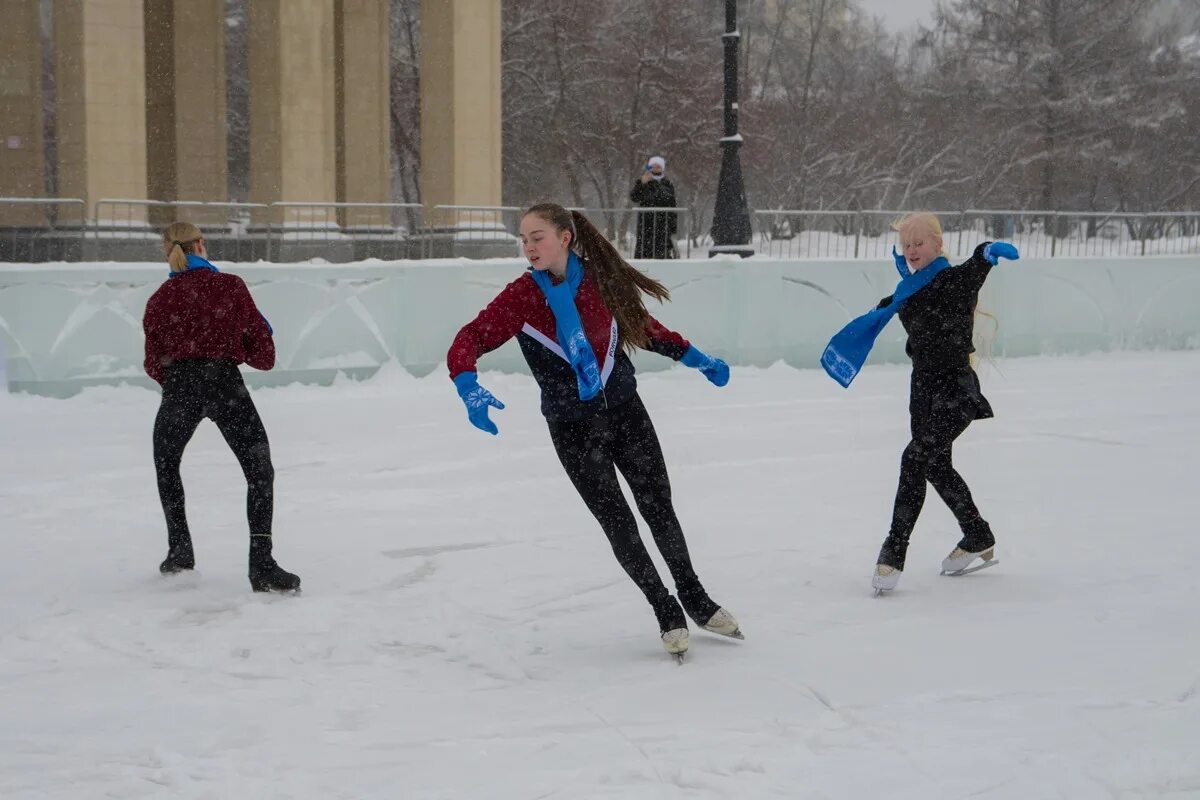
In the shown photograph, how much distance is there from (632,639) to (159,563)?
8.77ft

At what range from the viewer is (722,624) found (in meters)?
5.59

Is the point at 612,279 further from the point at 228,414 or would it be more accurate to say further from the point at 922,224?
the point at 228,414

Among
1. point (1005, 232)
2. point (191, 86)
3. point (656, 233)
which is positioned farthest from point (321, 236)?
point (1005, 232)

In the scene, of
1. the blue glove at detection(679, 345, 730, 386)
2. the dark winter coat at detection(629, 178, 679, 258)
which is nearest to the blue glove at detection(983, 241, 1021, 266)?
the blue glove at detection(679, 345, 730, 386)

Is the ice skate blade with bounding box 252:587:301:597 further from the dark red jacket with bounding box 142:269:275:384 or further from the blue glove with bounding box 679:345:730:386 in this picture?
the blue glove with bounding box 679:345:730:386

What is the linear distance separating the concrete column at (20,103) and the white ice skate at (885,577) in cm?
2244

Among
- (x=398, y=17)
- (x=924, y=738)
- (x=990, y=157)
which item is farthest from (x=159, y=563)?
(x=990, y=157)

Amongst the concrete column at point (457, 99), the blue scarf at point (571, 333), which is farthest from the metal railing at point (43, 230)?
the blue scarf at point (571, 333)

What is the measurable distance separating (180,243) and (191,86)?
893 inches

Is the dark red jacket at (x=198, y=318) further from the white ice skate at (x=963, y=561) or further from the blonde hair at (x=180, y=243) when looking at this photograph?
the white ice skate at (x=963, y=561)

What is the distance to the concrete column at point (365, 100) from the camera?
2862 cm

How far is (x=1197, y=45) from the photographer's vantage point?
180 ft

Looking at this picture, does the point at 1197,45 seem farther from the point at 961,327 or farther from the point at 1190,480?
the point at 961,327

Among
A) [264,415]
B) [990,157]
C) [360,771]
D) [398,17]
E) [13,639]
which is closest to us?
[360,771]
